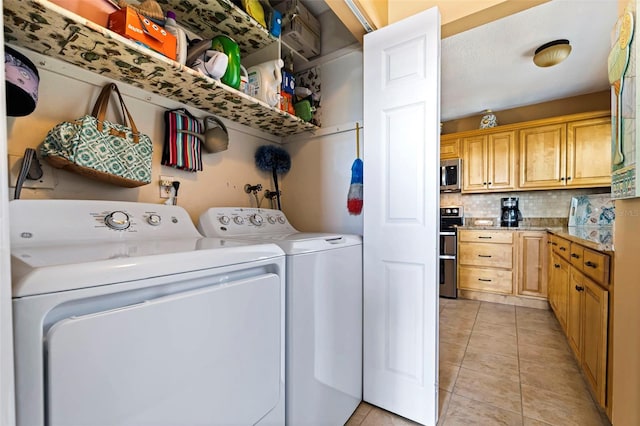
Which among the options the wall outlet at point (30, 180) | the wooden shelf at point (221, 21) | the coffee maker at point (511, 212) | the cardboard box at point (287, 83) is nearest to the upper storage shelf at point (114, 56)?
the wooden shelf at point (221, 21)

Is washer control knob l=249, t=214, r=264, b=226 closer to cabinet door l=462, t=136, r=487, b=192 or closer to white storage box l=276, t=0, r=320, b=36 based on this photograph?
white storage box l=276, t=0, r=320, b=36

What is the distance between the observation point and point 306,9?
5.92ft

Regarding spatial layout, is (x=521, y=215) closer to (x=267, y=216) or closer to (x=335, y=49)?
(x=335, y=49)

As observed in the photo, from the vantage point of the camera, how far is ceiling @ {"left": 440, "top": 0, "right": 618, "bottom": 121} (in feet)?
6.56

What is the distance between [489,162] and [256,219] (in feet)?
10.8

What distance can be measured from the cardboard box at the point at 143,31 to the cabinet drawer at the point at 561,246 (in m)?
2.81

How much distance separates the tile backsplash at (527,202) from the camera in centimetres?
335

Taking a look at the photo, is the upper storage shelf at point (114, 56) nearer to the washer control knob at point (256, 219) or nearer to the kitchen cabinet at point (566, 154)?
the washer control knob at point (256, 219)

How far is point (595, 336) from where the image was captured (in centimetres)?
153

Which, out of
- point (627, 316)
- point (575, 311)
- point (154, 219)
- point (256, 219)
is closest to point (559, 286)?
point (575, 311)

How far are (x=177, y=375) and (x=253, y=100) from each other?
118cm

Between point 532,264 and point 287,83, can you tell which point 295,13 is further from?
point 532,264

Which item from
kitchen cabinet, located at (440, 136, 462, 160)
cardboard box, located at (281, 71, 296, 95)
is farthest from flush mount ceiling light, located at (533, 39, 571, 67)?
cardboard box, located at (281, 71, 296, 95)

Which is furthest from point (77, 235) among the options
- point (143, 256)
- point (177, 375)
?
point (177, 375)
